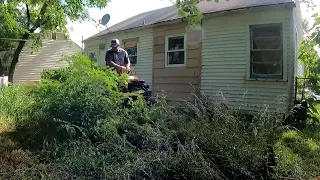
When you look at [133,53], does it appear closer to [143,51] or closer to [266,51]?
[143,51]

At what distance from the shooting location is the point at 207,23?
10.1 metres

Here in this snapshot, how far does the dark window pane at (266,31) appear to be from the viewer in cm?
845

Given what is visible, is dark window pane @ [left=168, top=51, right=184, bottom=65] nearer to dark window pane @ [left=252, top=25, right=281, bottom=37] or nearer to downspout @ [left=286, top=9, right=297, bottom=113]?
dark window pane @ [left=252, top=25, right=281, bottom=37]

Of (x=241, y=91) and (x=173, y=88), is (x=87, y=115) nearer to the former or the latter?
(x=241, y=91)

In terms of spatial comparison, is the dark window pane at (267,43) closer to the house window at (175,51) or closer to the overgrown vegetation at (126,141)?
the house window at (175,51)

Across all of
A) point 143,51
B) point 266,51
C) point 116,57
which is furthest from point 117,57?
point 143,51

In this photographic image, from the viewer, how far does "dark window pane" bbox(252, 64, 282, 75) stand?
27.7 feet

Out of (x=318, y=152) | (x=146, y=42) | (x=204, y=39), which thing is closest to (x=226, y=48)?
(x=204, y=39)

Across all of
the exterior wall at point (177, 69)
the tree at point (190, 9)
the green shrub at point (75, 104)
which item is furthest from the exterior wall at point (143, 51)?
the tree at point (190, 9)

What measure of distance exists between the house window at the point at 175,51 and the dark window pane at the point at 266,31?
274cm

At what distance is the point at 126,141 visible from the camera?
3.70m

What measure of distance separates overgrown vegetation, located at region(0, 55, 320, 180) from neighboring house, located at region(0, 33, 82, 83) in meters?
20.7

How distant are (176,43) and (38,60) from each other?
18679mm

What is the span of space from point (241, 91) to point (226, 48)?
4.88ft
